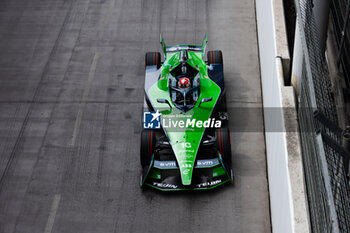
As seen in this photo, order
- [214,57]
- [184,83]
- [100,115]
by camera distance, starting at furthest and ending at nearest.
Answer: [214,57]
[100,115]
[184,83]

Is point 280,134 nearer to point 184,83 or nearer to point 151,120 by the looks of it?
point 184,83

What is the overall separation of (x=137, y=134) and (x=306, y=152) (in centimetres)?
486

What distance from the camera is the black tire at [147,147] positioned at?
A: 9258 mm

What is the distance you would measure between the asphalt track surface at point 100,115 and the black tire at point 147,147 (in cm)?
49

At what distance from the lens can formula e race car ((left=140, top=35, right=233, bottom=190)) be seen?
29.5ft

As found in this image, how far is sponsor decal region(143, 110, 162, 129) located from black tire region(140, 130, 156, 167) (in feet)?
1.07

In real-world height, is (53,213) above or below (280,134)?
below

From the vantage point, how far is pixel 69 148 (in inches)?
400

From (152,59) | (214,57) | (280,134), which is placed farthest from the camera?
(152,59)

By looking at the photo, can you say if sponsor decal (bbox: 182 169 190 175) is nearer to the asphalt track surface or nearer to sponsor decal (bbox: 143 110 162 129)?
the asphalt track surface

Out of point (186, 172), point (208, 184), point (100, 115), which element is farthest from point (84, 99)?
point (208, 184)

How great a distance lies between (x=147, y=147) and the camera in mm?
9258

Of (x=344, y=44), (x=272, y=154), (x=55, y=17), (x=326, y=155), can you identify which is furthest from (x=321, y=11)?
(x=55, y=17)

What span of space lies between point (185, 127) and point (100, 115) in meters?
2.39
